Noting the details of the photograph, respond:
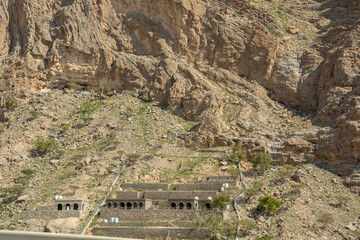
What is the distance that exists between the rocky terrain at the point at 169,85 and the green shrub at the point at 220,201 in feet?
23.1

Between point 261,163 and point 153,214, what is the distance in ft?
40.8

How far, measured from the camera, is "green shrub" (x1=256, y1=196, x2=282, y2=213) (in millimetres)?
33375

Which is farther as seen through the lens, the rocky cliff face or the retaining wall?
the rocky cliff face

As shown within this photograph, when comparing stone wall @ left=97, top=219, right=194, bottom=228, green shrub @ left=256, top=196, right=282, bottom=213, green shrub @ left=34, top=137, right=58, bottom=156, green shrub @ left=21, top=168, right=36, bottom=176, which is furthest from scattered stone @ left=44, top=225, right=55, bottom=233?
green shrub @ left=256, top=196, right=282, bottom=213

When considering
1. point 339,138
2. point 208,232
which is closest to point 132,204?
point 208,232

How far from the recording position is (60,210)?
116 ft

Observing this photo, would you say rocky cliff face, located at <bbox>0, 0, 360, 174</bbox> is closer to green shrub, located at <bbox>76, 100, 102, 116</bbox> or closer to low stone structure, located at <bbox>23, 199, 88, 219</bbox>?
green shrub, located at <bbox>76, 100, 102, 116</bbox>

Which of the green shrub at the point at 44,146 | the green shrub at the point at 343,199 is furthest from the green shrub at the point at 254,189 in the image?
the green shrub at the point at 44,146

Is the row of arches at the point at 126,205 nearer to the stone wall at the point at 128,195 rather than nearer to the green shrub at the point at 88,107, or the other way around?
the stone wall at the point at 128,195

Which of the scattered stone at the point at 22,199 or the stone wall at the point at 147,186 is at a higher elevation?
the stone wall at the point at 147,186

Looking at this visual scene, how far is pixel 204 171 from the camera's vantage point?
137ft

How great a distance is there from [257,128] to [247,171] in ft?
25.6

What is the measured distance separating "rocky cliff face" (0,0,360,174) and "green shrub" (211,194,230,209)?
12.4 meters

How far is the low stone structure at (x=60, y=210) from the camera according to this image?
34781mm
